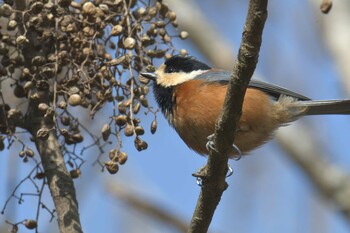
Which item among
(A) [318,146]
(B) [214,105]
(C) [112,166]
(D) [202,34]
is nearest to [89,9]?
(C) [112,166]

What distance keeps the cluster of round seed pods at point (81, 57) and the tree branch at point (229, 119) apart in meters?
0.33

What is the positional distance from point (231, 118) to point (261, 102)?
108cm

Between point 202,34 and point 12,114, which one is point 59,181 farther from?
point 202,34

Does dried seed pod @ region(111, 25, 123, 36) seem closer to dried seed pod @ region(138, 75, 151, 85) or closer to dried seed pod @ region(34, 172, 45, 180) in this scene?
dried seed pod @ region(138, 75, 151, 85)

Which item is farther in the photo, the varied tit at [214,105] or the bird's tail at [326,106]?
the bird's tail at [326,106]

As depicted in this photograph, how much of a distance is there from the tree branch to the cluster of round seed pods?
33 centimetres

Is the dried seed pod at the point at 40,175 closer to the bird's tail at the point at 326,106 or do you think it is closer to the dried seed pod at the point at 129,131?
the dried seed pod at the point at 129,131

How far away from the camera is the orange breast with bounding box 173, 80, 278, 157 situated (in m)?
3.83

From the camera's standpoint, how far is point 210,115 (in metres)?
3.80

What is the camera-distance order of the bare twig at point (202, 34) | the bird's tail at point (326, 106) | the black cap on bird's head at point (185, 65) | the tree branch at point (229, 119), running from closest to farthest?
the tree branch at point (229, 119), the bird's tail at point (326, 106), the black cap on bird's head at point (185, 65), the bare twig at point (202, 34)

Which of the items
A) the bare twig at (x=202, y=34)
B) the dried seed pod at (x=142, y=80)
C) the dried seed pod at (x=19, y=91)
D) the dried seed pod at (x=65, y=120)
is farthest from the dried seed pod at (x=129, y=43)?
the bare twig at (x=202, y=34)

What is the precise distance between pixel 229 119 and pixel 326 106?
1.34 m

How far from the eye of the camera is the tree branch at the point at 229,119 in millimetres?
2541

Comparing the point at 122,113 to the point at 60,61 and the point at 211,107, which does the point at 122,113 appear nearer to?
the point at 60,61
